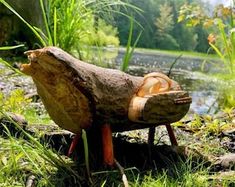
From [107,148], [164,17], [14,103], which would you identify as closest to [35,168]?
[107,148]

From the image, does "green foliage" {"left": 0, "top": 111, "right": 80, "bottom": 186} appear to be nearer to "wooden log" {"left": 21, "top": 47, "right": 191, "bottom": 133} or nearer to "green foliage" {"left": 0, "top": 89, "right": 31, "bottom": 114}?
"wooden log" {"left": 21, "top": 47, "right": 191, "bottom": 133}

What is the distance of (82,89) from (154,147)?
0.98 feet

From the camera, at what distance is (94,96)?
34.0 inches

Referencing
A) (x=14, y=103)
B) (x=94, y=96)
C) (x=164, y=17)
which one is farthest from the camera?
(x=164, y=17)

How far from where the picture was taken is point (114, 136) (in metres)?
1.11

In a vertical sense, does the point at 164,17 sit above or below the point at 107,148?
above

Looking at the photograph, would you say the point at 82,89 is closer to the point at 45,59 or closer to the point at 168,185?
the point at 45,59

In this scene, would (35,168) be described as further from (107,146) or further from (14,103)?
(14,103)

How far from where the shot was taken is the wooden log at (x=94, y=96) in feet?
2.73

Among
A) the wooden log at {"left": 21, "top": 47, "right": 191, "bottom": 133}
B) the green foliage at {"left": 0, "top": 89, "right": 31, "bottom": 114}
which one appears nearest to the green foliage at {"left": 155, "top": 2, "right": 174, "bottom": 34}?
the green foliage at {"left": 0, "top": 89, "right": 31, "bottom": 114}

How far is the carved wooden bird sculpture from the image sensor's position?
83 cm

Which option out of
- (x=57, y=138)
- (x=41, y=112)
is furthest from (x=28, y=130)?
(x=41, y=112)

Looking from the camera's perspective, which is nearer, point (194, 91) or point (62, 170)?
point (62, 170)

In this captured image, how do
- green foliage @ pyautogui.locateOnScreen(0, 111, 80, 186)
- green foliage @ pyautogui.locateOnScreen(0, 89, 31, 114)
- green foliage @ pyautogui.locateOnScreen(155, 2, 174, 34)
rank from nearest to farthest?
green foliage @ pyautogui.locateOnScreen(0, 111, 80, 186) → green foliage @ pyautogui.locateOnScreen(0, 89, 31, 114) → green foliage @ pyautogui.locateOnScreen(155, 2, 174, 34)
